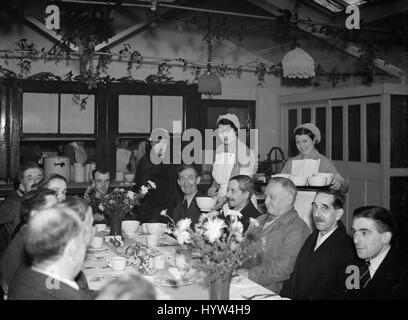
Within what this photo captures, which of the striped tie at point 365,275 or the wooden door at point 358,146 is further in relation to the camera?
the wooden door at point 358,146

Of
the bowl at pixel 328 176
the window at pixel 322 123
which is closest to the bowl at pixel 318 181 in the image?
the bowl at pixel 328 176

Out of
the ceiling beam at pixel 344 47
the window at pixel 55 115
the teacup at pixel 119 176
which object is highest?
the ceiling beam at pixel 344 47

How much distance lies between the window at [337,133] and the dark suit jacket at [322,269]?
4.45 metres

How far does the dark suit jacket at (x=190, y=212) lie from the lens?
13.9 feet

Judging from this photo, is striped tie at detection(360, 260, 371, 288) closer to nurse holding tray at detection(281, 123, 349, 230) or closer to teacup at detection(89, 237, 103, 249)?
teacup at detection(89, 237, 103, 249)

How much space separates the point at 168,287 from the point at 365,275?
104 cm

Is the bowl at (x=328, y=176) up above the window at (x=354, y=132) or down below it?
below

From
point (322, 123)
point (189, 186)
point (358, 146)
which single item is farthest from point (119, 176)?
point (358, 146)

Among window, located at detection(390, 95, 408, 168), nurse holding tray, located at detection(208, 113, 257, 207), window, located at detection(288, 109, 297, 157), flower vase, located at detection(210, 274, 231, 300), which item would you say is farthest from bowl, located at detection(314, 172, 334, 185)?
window, located at detection(288, 109, 297, 157)

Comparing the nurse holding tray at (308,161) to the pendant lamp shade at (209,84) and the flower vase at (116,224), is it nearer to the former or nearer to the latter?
the pendant lamp shade at (209,84)

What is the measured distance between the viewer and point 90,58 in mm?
6074

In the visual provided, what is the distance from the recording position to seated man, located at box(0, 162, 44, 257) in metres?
3.67

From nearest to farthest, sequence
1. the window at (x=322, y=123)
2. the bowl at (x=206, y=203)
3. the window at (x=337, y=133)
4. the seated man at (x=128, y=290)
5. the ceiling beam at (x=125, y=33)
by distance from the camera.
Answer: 1. the seated man at (x=128, y=290)
2. the bowl at (x=206, y=203)
3. the ceiling beam at (x=125, y=33)
4. the window at (x=337, y=133)
5. the window at (x=322, y=123)

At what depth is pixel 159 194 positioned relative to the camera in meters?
4.79
